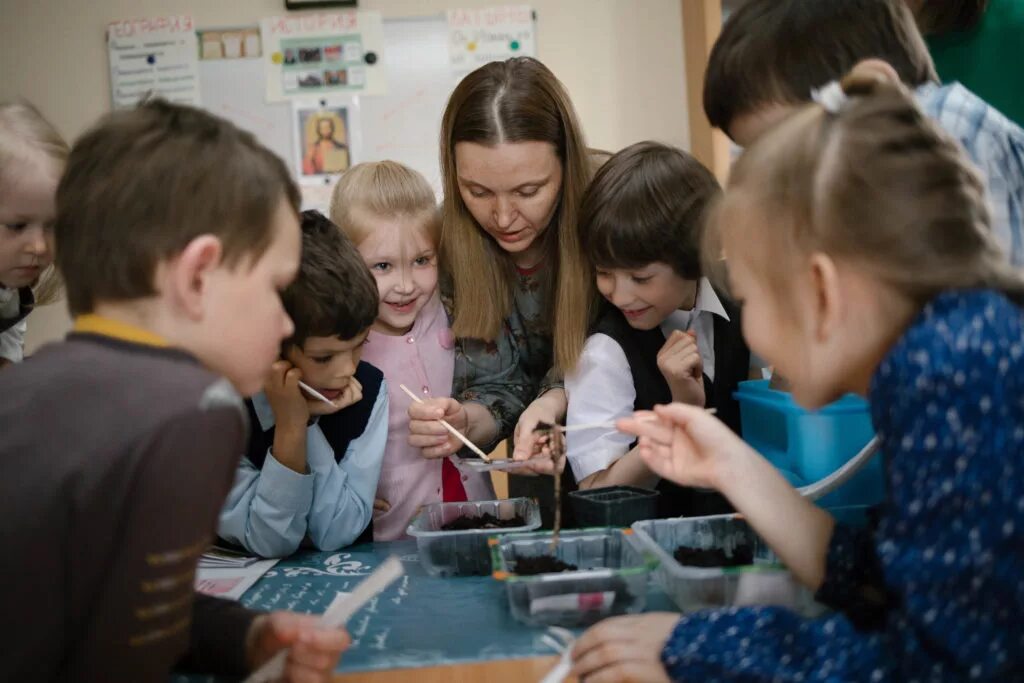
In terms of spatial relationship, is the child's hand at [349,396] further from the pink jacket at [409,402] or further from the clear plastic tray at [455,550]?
the clear plastic tray at [455,550]

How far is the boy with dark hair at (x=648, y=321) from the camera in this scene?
1.57 m

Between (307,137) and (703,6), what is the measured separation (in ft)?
5.03

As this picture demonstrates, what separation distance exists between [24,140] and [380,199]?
26.7 inches

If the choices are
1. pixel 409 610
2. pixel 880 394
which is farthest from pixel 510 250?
pixel 880 394

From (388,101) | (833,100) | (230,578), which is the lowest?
(230,578)

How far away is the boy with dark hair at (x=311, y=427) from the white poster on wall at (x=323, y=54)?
1841 millimetres

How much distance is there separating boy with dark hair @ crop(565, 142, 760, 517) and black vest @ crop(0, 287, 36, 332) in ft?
3.86

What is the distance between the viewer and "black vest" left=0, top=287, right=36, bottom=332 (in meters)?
1.79

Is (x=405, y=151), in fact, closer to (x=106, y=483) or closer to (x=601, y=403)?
(x=601, y=403)

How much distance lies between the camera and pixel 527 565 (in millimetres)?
1030

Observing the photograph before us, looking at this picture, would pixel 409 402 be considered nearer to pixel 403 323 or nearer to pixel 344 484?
pixel 403 323

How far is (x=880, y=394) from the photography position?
0.73 metres

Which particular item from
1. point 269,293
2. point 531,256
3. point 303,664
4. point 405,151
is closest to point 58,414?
point 269,293

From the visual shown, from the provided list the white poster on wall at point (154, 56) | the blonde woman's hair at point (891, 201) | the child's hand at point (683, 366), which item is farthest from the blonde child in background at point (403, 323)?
the white poster on wall at point (154, 56)
